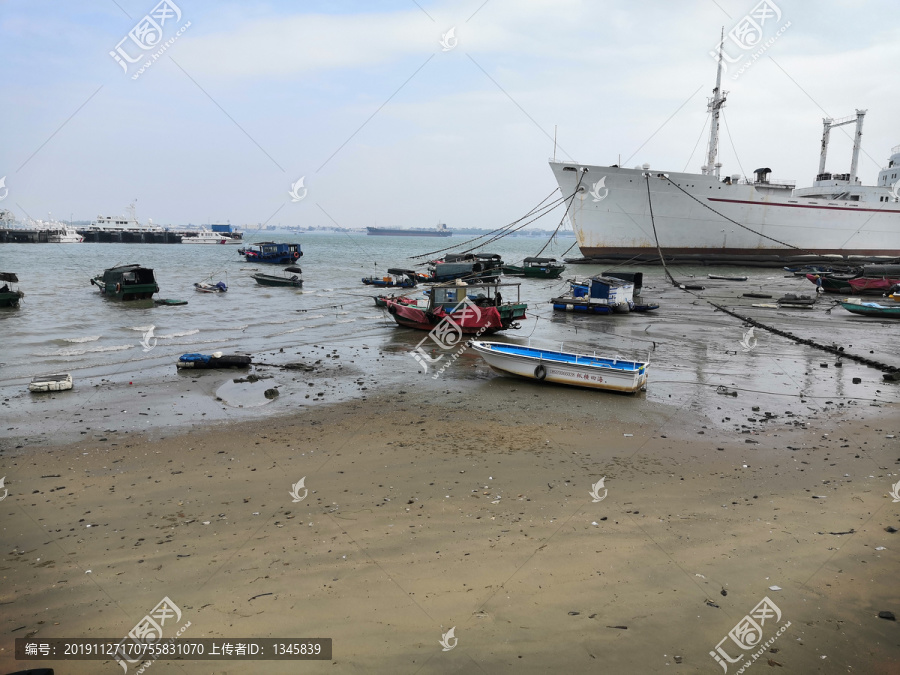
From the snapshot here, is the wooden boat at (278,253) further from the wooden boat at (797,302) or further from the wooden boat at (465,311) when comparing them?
the wooden boat at (797,302)

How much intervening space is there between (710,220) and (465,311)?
3994cm

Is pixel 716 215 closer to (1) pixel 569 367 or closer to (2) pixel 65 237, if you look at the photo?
(1) pixel 569 367

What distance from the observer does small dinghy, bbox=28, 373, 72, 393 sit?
45.0 ft

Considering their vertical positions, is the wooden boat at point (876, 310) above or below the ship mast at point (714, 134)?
below

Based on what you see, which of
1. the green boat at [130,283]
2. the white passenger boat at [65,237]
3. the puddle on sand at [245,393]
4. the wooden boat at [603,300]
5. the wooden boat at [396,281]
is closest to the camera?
the puddle on sand at [245,393]

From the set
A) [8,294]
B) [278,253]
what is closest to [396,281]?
[8,294]

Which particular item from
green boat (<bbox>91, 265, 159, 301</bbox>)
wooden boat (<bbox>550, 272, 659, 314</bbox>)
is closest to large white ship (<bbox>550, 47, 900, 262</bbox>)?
wooden boat (<bbox>550, 272, 659, 314</bbox>)

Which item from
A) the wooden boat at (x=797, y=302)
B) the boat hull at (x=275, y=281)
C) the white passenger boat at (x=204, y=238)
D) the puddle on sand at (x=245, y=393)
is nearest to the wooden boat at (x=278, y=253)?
the boat hull at (x=275, y=281)

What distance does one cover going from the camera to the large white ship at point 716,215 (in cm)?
4838

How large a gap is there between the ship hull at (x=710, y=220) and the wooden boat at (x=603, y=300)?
74.9 ft

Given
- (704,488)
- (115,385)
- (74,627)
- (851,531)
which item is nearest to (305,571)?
(74,627)

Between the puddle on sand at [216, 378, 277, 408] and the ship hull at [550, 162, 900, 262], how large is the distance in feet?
130

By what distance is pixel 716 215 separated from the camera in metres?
50.5

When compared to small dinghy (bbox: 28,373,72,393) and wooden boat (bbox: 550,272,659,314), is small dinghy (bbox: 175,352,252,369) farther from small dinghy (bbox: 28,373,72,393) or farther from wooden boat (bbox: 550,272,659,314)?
wooden boat (bbox: 550,272,659,314)
